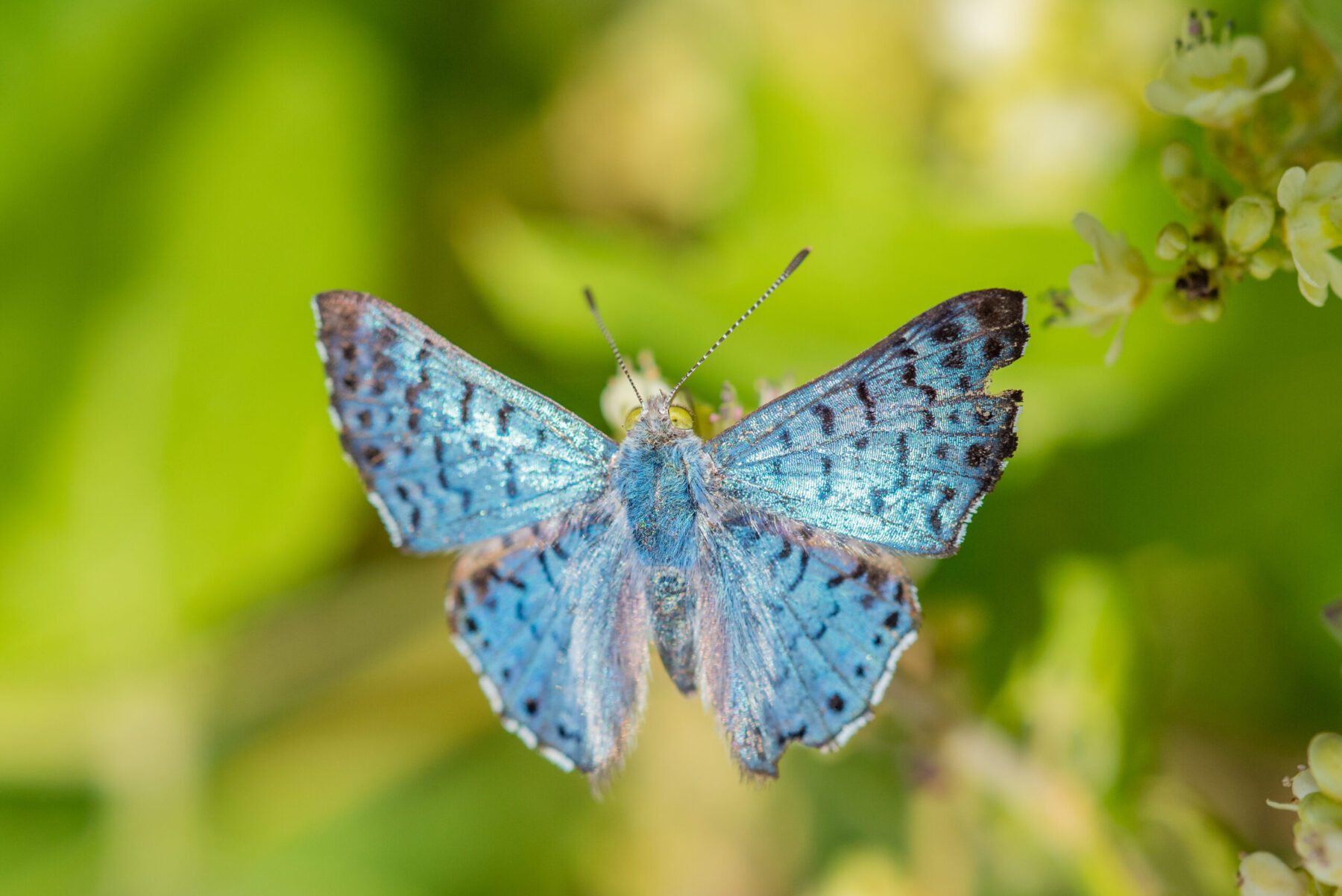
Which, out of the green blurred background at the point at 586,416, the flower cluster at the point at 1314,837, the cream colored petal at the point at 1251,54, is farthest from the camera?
the green blurred background at the point at 586,416

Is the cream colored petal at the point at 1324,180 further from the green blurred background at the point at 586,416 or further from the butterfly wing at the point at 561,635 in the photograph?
the butterfly wing at the point at 561,635

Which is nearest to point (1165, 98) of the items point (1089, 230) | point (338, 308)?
point (1089, 230)

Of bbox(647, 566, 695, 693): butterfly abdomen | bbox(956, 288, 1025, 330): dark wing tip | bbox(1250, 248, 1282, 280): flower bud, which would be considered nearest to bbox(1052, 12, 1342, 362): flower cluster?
bbox(1250, 248, 1282, 280): flower bud

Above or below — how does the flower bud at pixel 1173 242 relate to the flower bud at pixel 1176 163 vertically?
below

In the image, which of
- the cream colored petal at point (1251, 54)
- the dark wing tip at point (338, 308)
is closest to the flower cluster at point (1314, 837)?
the cream colored petal at point (1251, 54)

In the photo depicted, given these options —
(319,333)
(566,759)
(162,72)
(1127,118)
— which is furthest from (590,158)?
(566,759)

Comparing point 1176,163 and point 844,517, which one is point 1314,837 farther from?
point 1176,163
